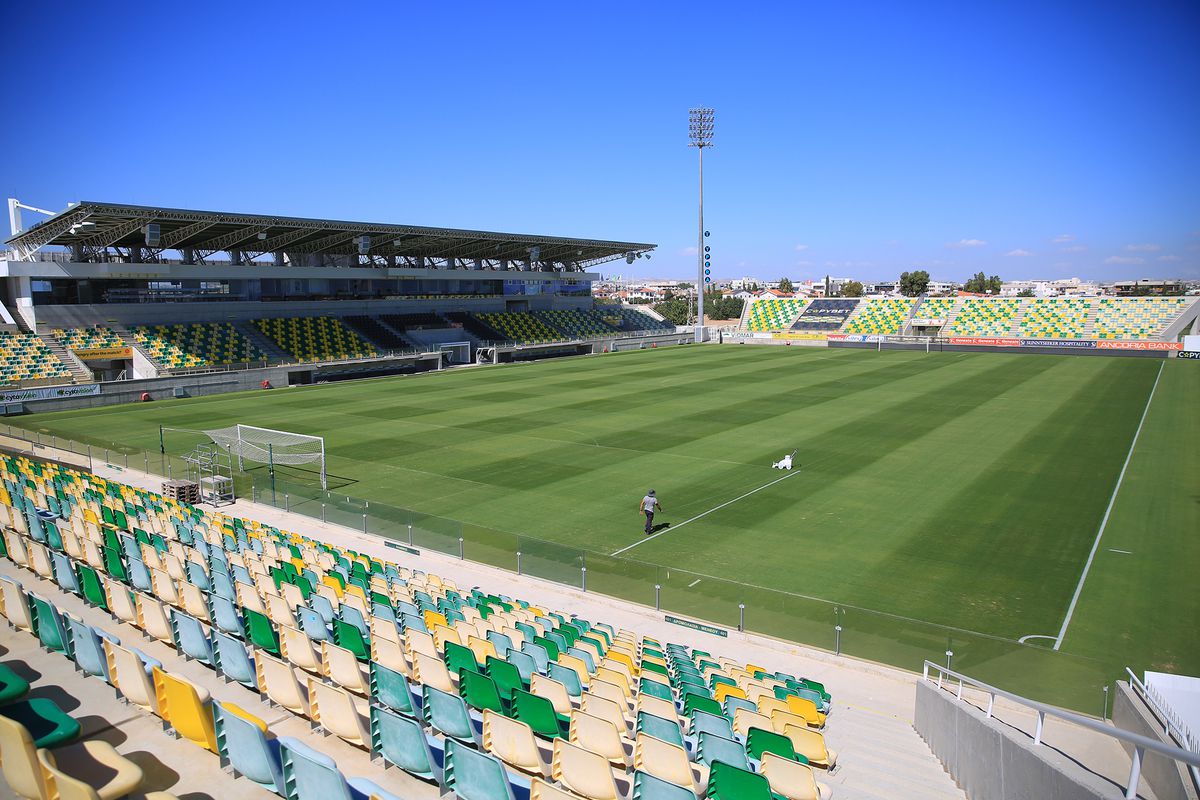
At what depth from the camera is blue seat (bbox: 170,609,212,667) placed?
734 cm

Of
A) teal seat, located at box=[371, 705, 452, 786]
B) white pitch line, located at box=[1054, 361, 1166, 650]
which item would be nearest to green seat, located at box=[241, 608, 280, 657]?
teal seat, located at box=[371, 705, 452, 786]

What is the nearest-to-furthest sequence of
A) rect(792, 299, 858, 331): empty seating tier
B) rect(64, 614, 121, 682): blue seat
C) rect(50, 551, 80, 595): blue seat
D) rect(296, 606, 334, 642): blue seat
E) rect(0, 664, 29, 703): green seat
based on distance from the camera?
rect(0, 664, 29, 703): green seat, rect(64, 614, 121, 682): blue seat, rect(296, 606, 334, 642): blue seat, rect(50, 551, 80, 595): blue seat, rect(792, 299, 858, 331): empty seating tier

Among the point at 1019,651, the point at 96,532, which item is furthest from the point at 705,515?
the point at 96,532

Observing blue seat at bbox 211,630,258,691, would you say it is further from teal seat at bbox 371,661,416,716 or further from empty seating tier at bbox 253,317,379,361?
empty seating tier at bbox 253,317,379,361

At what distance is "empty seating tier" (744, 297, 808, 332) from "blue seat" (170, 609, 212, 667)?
9878cm

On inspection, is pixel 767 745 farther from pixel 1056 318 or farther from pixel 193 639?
pixel 1056 318

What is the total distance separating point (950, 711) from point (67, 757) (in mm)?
8316

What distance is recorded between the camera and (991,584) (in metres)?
17.0

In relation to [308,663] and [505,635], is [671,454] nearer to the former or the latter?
[505,635]

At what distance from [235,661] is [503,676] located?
2519 mm

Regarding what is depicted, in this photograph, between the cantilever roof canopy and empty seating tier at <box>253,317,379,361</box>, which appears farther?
empty seating tier at <box>253,317,379,361</box>

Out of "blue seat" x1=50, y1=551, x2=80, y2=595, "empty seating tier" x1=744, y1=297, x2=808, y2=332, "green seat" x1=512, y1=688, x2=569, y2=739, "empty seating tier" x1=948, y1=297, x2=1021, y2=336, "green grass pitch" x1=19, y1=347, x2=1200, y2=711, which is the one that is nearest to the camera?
"green seat" x1=512, y1=688, x2=569, y2=739

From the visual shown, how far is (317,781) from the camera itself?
15.0ft

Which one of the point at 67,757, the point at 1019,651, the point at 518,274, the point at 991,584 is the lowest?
the point at 991,584
